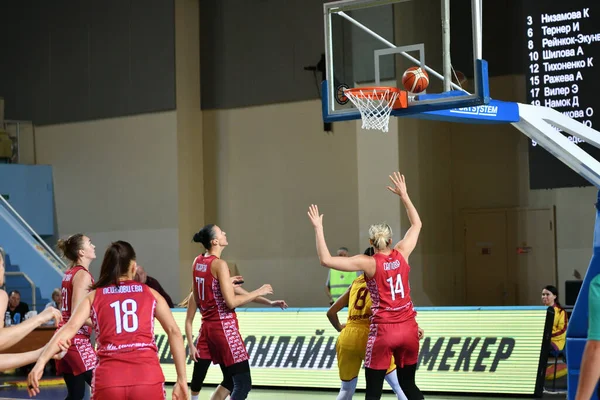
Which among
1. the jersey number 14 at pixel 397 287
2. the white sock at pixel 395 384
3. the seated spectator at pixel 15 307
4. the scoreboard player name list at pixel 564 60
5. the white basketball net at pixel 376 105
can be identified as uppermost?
the scoreboard player name list at pixel 564 60

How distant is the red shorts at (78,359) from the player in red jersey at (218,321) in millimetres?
1115

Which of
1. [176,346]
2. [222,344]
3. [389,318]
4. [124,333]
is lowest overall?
[222,344]

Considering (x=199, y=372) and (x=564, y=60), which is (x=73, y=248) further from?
(x=564, y=60)

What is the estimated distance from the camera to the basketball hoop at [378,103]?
8.49 meters

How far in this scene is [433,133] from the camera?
Result: 1866cm

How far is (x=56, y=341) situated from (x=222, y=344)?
3.21 m

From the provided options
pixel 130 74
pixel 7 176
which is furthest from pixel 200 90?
pixel 7 176

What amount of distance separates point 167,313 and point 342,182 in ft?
42.7

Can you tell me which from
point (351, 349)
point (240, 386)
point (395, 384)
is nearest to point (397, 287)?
point (351, 349)

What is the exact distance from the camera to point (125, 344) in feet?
19.6

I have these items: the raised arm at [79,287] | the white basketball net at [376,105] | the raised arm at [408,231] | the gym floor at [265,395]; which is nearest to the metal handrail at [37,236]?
the gym floor at [265,395]

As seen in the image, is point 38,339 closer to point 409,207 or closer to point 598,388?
point 409,207

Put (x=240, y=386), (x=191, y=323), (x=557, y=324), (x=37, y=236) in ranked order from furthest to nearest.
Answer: (x=37, y=236)
(x=557, y=324)
(x=191, y=323)
(x=240, y=386)

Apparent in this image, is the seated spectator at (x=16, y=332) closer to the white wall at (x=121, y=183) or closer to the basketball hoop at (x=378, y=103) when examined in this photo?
the basketball hoop at (x=378, y=103)
